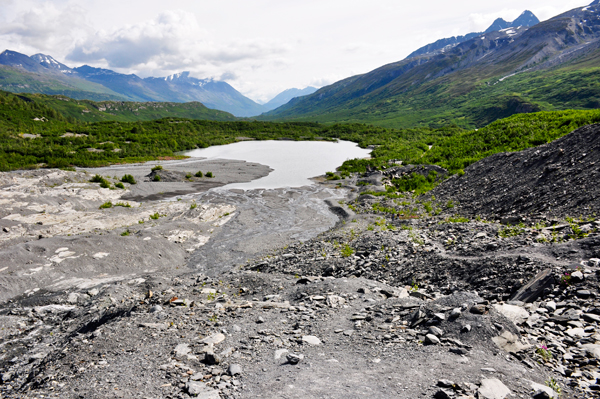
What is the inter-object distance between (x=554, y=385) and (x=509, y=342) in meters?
1.30

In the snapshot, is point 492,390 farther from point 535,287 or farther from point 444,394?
point 535,287

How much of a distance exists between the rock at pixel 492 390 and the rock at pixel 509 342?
4.99ft

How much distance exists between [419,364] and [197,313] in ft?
23.5

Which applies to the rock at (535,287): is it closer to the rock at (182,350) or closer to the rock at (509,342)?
the rock at (509,342)

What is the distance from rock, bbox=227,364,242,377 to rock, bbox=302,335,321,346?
202 centimetres

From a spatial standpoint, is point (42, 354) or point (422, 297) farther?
point (422, 297)

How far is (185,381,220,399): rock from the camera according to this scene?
6016 mm

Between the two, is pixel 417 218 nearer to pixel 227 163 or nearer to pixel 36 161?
pixel 227 163

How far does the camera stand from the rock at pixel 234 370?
678 cm

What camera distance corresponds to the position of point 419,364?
6.60 m

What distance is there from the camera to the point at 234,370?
22.4 feet

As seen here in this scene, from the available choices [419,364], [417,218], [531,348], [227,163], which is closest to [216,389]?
[419,364]

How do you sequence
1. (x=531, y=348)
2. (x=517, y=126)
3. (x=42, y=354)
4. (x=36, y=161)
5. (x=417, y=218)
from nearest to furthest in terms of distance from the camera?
(x=531, y=348) → (x=42, y=354) → (x=417, y=218) → (x=517, y=126) → (x=36, y=161)

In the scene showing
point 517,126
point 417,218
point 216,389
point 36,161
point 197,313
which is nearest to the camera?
point 216,389
